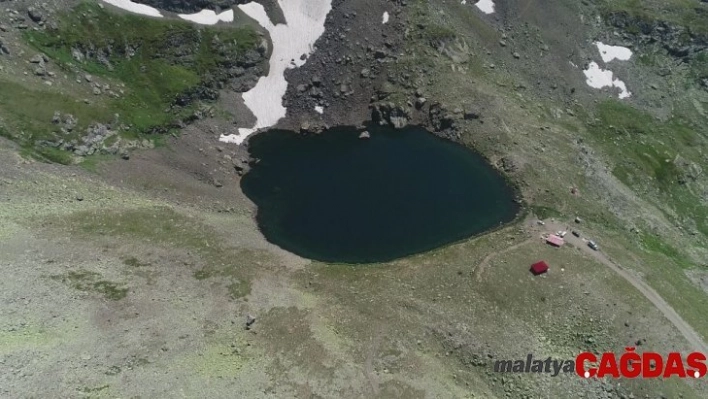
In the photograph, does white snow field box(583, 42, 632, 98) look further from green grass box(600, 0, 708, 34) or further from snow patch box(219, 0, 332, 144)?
snow patch box(219, 0, 332, 144)

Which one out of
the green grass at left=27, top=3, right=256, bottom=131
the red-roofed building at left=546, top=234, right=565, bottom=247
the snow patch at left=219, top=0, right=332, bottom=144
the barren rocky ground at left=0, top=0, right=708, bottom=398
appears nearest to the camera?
the barren rocky ground at left=0, top=0, right=708, bottom=398

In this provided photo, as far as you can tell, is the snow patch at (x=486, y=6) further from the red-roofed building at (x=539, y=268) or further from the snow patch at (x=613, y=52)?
the red-roofed building at (x=539, y=268)

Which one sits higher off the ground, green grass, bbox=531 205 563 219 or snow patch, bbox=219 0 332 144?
snow patch, bbox=219 0 332 144

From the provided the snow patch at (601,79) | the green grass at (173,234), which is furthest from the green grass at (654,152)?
the green grass at (173,234)

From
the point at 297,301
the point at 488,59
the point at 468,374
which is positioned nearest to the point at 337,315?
the point at 297,301

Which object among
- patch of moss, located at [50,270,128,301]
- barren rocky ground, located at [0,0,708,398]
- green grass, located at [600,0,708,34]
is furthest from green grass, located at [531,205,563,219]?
green grass, located at [600,0,708,34]

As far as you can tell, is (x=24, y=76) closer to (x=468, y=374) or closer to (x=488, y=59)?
(x=468, y=374)
